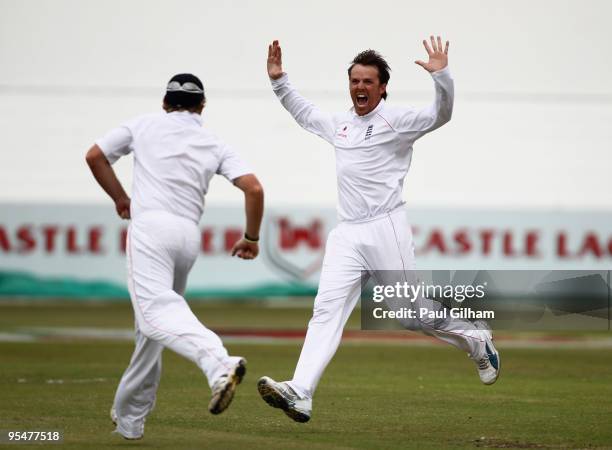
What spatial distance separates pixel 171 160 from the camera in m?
7.87

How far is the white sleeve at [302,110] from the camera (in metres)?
9.56

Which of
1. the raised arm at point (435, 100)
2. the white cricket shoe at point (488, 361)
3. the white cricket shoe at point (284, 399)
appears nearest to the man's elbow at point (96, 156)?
the white cricket shoe at point (284, 399)

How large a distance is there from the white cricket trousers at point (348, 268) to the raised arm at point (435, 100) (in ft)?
2.00

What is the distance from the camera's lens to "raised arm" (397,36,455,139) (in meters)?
8.73

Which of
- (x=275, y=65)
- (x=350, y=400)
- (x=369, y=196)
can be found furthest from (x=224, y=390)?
(x=350, y=400)

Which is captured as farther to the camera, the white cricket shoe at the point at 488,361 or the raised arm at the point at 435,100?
the white cricket shoe at the point at 488,361

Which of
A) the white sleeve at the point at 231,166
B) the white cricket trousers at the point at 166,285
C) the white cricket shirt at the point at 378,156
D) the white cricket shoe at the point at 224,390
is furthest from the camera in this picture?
the white cricket shirt at the point at 378,156

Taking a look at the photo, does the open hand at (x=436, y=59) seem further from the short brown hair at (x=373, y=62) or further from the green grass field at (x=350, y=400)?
the green grass field at (x=350, y=400)

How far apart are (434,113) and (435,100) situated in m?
0.11

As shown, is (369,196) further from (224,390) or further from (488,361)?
(224,390)

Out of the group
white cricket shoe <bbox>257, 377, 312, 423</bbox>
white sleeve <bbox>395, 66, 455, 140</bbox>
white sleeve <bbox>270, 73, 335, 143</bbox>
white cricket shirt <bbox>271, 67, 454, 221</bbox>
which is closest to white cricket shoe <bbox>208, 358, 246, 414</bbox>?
white cricket shoe <bbox>257, 377, 312, 423</bbox>

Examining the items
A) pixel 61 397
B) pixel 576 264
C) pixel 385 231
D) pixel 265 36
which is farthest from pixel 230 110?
pixel 385 231

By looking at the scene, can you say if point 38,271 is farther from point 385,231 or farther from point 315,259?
point 385,231

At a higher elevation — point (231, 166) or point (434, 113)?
point (434, 113)
